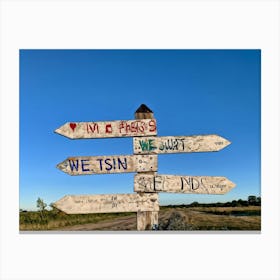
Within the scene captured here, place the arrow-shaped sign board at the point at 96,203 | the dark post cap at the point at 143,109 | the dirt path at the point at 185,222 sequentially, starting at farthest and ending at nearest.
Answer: the dirt path at the point at 185,222
the dark post cap at the point at 143,109
the arrow-shaped sign board at the point at 96,203

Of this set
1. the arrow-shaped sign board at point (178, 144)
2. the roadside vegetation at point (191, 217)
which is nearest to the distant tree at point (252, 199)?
the roadside vegetation at point (191, 217)

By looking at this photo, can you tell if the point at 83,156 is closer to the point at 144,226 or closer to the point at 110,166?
the point at 110,166

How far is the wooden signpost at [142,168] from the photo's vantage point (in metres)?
5.80

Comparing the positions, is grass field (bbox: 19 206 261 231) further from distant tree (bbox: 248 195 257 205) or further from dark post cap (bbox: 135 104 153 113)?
dark post cap (bbox: 135 104 153 113)

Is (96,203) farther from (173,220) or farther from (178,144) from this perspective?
(178,144)

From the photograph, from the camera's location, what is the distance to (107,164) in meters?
5.84

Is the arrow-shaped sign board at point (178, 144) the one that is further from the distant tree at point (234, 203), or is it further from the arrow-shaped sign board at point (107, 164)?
the distant tree at point (234, 203)

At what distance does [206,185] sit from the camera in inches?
229

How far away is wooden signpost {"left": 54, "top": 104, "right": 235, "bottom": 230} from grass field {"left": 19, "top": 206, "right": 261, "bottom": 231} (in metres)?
0.42

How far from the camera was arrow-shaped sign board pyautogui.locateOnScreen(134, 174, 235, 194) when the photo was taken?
580 centimetres

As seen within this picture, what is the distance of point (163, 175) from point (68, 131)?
1.46m

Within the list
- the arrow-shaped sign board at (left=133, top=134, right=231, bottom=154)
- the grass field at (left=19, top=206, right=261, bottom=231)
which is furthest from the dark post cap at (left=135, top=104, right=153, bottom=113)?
the grass field at (left=19, top=206, right=261, bottom=231)

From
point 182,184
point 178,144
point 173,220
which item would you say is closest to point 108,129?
point 178,144

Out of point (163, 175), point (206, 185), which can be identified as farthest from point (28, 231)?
point (206, 185)
